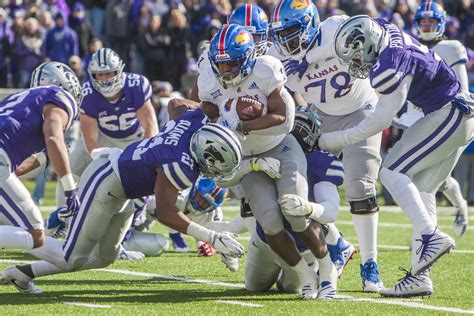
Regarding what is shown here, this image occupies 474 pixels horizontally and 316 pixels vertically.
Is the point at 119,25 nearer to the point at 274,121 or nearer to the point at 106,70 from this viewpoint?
the point at 106,70

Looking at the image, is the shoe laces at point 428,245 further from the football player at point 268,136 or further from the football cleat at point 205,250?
the football cleat at point 205,250

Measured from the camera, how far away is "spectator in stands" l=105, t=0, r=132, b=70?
17.0m

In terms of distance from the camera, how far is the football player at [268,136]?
246 inches

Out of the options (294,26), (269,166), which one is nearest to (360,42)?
(294,26)

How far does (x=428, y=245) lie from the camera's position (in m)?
6.37

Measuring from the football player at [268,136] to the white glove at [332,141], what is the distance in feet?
0.58

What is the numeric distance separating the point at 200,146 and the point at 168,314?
961mm

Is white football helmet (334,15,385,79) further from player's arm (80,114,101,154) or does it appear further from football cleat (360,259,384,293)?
player's arm (80,114,101,154)

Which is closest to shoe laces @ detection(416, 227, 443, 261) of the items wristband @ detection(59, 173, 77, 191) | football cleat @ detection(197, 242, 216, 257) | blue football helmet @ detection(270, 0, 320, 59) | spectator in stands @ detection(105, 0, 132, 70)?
blue football helmet @ detection(270, 0, 320, 59)

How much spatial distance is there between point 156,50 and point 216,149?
11142mm

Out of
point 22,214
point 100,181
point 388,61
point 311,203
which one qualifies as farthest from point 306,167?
point 22,214

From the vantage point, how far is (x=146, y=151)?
20.5 feet

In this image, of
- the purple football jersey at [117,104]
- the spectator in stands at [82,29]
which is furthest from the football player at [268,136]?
the spectator in stands at [82,29]

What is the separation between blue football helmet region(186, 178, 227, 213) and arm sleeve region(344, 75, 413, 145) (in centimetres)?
191
